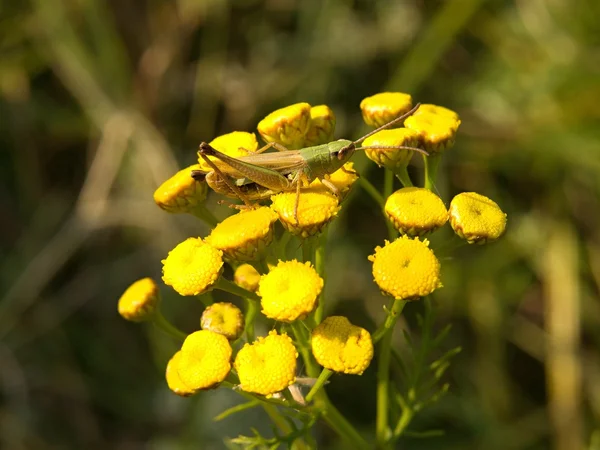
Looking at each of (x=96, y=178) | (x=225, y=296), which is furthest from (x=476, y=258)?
(x=96, y=178)

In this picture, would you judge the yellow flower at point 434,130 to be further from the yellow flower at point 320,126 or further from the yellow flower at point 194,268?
the yellow flower at point 194,268

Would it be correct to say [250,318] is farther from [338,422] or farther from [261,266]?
[338,422]

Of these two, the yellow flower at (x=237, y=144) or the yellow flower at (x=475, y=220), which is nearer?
the yellow flower at (x=475, y=220)

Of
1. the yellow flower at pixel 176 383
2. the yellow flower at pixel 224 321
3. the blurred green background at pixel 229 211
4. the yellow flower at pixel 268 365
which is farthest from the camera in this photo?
the blurred green background at pixel 229 211

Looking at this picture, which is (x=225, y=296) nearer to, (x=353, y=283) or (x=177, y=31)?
(x=353, y=283)

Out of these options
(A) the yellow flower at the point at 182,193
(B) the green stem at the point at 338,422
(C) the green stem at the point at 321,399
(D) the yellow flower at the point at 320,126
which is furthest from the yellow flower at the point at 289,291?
(D) the yellow flower at the point at 320,126

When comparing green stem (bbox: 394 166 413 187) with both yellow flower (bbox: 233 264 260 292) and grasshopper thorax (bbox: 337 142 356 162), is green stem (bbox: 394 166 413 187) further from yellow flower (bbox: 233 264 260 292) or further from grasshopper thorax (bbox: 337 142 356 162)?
yellow flower (bbox: 233 264 260 292)

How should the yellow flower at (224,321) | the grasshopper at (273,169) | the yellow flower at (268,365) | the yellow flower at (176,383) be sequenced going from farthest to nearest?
1. the grasshopper at (273,169)
2. the yellow flower at (224,321)
3. the yellow flower at (176,383)
4. the yellow flower at (268,365)
